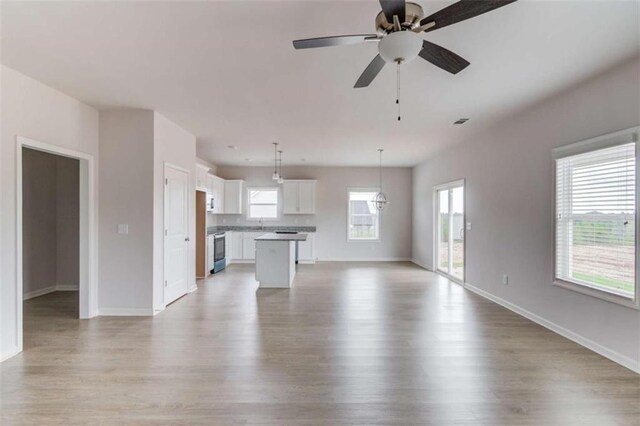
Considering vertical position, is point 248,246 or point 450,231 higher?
point 450,231

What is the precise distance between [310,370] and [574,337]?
2.91 meters

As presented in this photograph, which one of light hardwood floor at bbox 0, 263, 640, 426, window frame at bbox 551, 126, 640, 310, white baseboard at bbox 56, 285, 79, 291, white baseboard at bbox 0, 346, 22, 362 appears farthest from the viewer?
white baseboard at bbox 56, 285, 79, 291

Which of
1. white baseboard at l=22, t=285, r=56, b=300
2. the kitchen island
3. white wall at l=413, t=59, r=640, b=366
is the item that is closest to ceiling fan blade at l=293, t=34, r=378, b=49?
white wall at l=413, t=59, r=640, b=366

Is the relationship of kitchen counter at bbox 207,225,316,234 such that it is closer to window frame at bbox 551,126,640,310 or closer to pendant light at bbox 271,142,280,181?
pendant light at bbox 271,142,280,181

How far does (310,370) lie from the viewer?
267 cm

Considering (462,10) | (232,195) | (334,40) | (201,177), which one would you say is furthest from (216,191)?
(462,10)

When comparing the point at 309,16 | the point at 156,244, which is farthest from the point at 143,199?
the point at 309,16

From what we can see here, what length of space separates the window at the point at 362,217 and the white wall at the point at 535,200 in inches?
123

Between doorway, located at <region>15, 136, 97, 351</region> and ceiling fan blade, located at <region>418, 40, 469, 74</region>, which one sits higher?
ceiling fan blade, located at <region>418, 40, 469, 74</region>

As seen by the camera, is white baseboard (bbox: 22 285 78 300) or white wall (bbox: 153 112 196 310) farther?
white baseboard (bbox: 22 285 78 300)

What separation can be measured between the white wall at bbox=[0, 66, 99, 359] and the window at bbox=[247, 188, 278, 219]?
5.49 metres

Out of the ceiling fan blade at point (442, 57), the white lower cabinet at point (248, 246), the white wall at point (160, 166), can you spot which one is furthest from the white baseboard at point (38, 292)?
the ceiling fan blade at point (442, 57)

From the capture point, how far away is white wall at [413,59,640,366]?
9.36 feet

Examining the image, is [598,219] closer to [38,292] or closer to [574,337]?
[574,337]
